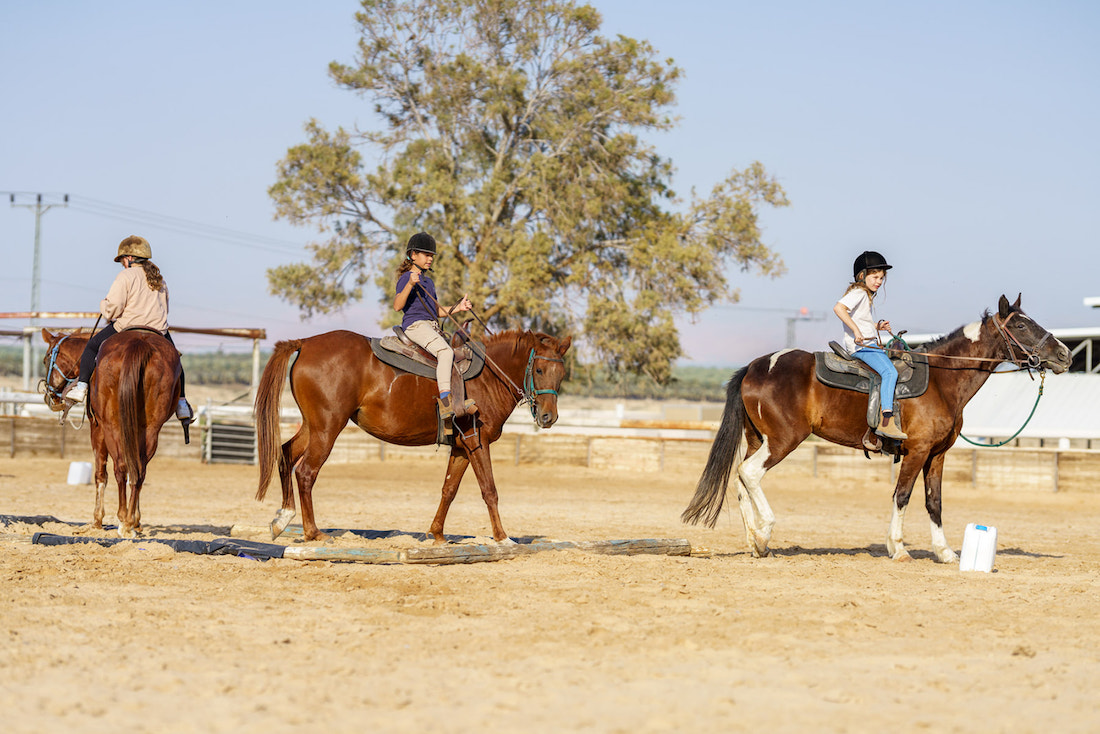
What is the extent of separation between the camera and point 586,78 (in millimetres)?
27547

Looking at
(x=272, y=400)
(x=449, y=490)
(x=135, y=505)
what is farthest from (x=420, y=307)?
(x=135, y=505)

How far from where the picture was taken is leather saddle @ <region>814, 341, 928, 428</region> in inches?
363

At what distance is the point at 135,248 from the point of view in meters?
9.39

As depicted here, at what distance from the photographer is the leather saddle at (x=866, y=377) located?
9.21 metres

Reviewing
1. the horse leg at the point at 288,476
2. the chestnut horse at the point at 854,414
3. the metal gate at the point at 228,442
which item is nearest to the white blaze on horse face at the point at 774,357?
the chestnut horse at the point at 854,414

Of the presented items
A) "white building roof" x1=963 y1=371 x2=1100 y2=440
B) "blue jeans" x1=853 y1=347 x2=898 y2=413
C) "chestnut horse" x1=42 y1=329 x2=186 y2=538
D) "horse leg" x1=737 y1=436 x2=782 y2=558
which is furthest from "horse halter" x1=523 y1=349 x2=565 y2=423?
"white building roof" x1=963 y1=371 x2=1100 y2=440

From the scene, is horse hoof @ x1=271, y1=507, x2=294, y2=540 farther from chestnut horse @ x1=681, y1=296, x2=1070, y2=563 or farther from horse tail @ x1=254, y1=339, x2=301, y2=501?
chestnut horse @ x1=681, y1=296, x2=1070, y2=563

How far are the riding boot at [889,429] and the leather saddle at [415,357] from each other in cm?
368

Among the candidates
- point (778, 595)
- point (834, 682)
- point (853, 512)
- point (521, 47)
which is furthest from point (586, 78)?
point (834, 682)

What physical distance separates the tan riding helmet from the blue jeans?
6.82 meters

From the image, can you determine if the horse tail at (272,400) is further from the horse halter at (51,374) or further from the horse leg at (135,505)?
the horse halter at (51,374)

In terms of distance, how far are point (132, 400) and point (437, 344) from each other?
270 cm

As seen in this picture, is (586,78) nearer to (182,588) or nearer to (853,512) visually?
(853,512)

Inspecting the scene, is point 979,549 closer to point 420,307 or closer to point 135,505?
point 420,307
